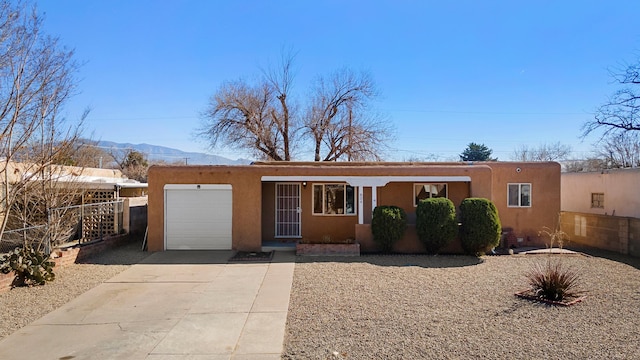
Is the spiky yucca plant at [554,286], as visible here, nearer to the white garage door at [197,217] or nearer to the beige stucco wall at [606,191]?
the white garage door at [197,217]

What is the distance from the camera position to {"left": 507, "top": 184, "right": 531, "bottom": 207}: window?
15820 millimetres

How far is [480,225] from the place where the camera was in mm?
12430

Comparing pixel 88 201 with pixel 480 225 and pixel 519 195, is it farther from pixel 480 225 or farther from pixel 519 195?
pixel 519 195

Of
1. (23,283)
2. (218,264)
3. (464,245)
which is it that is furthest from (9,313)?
(464,245)

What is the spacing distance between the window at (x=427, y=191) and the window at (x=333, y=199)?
2182mm

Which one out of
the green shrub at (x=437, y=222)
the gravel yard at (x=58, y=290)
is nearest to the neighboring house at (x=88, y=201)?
the gravel yard at (x=58, y=290)

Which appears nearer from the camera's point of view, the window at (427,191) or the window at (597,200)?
the window at (427,191)

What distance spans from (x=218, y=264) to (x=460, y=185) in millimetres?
8497

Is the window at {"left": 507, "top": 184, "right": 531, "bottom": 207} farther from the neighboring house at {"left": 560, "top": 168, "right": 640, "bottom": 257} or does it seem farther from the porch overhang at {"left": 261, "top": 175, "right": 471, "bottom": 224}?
the porch overhang at {"left": 261, "top": 175, "right": 471, "bottom": 224}

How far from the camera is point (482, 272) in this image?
34.7 ft

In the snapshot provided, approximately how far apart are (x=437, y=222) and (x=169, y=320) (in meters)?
8.36

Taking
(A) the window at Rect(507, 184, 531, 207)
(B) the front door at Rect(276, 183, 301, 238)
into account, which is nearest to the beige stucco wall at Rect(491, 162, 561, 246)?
(A) the window at Rect(507, 184, 531, 207)

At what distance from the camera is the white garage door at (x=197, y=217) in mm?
13656

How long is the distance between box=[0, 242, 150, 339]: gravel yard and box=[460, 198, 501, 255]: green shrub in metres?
9.83
